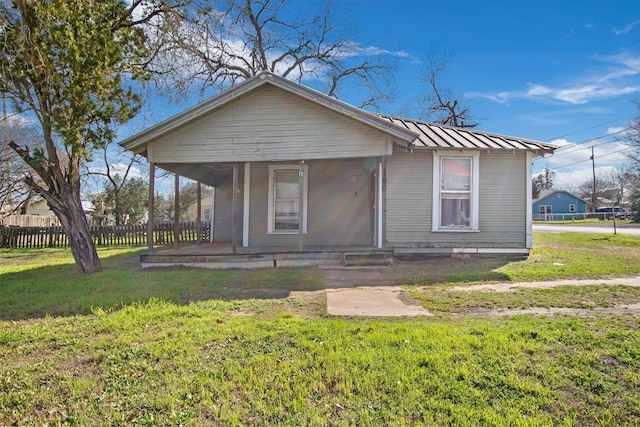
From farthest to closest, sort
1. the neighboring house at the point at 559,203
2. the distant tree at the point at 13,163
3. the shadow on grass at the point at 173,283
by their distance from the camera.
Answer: the neighboring house at the point at 559,203 → the distant tree at the point at 13,163 → the shadow on grass at the point at 173,283

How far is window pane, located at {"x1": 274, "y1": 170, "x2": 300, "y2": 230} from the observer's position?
1027cm

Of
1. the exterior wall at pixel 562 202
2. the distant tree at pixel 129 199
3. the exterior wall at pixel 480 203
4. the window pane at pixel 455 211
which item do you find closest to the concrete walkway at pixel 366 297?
the exterior wall at pixel 480 203

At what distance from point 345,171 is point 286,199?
198cm

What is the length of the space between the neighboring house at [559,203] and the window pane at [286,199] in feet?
169

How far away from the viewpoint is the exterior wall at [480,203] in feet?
29.9

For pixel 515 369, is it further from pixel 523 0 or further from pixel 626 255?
pixel 523 0

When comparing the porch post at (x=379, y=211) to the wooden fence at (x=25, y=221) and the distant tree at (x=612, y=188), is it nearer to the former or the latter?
the wooden fence at (x=25, y=221)

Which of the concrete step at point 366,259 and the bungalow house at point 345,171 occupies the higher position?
the bungalow house at point 345,171

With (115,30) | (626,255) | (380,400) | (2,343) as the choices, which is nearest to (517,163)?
(626,255)

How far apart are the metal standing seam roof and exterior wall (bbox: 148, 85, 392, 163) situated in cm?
153

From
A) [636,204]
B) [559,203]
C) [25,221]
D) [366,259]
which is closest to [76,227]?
[366,259]

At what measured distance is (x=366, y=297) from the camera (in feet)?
18.3

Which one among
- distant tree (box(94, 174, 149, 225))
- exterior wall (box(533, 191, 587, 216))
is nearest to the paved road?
exterior wall (box(533, 191, 587, 216))

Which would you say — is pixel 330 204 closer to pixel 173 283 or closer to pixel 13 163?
pixel 173 283
